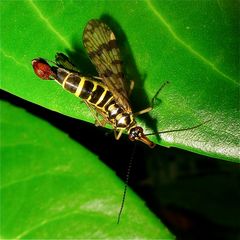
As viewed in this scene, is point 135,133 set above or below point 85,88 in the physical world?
below

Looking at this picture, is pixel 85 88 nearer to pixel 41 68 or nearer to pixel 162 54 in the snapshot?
pixel 41 68

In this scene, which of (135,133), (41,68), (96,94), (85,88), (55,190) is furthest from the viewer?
(96,94)

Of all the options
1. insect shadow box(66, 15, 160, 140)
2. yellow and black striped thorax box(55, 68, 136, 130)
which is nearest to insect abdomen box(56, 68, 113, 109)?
yellow and black striped thorax box(55, 68, 136, 130)

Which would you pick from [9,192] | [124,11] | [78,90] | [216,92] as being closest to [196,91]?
[216,92]

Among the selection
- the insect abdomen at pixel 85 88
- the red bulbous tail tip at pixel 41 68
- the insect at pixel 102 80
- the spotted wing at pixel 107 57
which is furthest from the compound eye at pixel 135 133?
the red bulbous tail tip at pixel 41 68

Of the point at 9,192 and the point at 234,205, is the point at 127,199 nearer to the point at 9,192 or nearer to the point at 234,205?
the point at 9,192

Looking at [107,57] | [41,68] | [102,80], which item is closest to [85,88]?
[102,80]

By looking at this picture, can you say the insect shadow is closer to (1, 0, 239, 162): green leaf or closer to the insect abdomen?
(1, 0, 239, 162): green leaf
